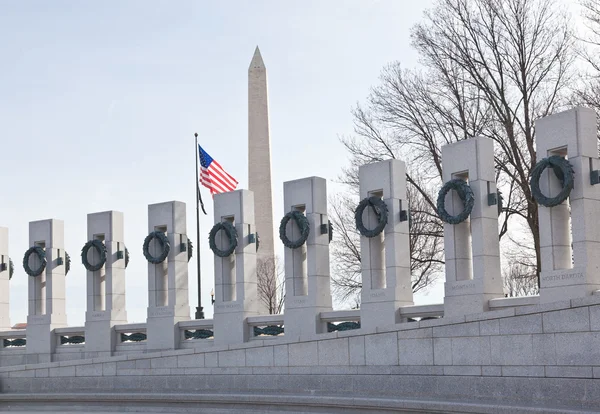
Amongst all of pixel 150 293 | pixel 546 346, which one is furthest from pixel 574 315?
pixel 150 293

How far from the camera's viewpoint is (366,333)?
23656mm

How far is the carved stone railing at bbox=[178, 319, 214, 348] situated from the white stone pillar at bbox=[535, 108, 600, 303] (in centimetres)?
1117

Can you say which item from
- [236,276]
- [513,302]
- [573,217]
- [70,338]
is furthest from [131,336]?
[573,217]

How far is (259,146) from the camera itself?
1970 inches

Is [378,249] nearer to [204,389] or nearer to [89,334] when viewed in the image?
[204,389]

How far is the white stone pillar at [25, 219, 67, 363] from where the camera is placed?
3281 cm

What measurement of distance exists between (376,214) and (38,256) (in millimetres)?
13317

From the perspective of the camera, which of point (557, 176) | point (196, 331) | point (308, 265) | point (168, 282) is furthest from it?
point (168, 282)

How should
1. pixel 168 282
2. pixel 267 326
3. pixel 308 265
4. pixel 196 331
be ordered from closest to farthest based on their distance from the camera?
pixel 308 265, pixel 267 326, pixel 196 331, pixel 168 282

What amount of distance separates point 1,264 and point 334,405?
16.7m

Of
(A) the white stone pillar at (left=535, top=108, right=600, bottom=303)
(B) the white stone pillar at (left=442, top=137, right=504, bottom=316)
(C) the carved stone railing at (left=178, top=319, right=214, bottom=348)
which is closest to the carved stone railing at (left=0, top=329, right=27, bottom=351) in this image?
(C) the carved stone railing at (left=178, top=319, right=214, bottom=348)

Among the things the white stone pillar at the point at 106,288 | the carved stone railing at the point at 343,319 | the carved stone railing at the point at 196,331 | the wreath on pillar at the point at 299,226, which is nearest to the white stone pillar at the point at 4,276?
the white stone pillar at the point at 106,288

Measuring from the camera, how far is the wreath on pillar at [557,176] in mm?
20966

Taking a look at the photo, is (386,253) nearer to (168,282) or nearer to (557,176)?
(557,176)
